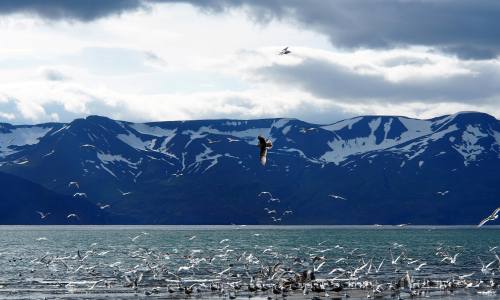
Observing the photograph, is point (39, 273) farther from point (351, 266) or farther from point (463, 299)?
point (463, 299)

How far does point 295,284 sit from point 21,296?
23846 millimetres

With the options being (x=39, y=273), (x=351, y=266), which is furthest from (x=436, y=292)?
(x=39, y=273)

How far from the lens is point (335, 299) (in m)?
69.9

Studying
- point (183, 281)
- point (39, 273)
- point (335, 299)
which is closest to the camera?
point (335, 299)

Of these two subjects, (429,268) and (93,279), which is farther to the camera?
(429,268)

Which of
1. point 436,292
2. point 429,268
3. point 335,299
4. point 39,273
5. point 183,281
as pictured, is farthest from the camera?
point 429,268

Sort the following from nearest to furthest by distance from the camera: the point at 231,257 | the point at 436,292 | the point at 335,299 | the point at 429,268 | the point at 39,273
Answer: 1. the point at 335,299
2. the point at 436,292
3. the point at 39,273
4. the point at 429,268
5. the point at 231,257

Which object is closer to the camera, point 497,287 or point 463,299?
point 463,299

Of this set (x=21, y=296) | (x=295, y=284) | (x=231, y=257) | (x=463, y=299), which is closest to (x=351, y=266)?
(x=231, y=257)

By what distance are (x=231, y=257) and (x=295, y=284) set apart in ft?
168

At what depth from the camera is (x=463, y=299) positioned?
231 feet

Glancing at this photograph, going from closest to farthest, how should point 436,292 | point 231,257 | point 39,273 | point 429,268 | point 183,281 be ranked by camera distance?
point 436,292 < point 183,281 < point 39,273 < point 429,268 < point 231,257

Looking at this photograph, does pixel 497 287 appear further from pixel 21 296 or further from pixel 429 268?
pixel 21 296

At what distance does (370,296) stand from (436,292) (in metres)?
7.26
